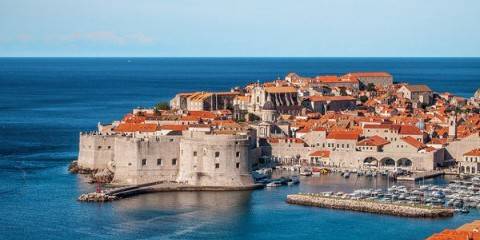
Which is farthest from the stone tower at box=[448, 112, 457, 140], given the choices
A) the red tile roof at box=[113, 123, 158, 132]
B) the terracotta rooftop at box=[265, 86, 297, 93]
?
the red tile roof at box=[113, 123, 158, 132]

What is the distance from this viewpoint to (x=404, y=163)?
58.6m

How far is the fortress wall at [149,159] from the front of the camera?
5184 centimetres

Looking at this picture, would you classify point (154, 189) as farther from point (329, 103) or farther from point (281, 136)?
point (329, 103)

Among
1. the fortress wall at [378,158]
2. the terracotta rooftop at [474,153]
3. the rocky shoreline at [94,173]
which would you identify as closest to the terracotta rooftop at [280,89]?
the fortress wall at [378,158]

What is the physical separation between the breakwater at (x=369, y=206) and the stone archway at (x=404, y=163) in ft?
38.7

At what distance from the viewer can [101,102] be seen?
113 metres

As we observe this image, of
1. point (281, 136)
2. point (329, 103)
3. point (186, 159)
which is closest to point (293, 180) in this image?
point (186, 159)

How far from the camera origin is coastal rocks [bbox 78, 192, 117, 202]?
47531 millimetres

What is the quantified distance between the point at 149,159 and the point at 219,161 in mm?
3543

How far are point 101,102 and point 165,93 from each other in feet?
41.5

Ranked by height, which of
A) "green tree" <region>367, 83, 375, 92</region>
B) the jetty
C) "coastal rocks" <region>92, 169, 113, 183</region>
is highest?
"green tree" <region>367, 83, 375, 92</region>

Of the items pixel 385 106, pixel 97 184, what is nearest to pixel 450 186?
pixel 97 184

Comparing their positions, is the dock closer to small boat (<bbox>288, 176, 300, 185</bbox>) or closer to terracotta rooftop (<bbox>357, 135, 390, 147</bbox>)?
terracotta rooftop (<bbox>357, 135, 390, 147</bbox>)

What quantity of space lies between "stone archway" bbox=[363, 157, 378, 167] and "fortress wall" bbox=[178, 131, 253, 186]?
9.78 m
